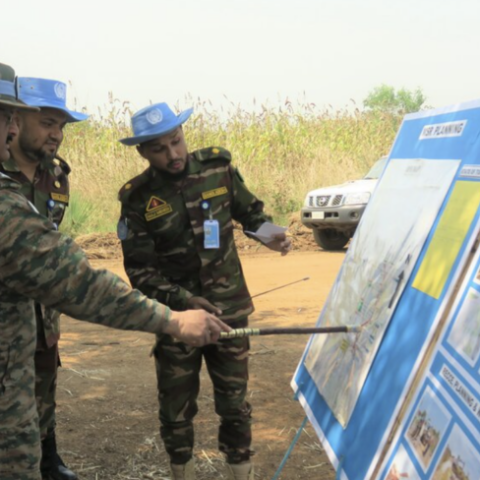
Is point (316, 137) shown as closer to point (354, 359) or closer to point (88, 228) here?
point (88, 228)

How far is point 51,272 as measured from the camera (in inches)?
91.7

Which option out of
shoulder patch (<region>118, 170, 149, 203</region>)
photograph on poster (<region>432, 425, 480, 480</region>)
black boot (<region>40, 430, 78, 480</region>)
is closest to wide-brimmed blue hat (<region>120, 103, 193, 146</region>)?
shoulder patch (<region>118, 170, 149, 203</region>)

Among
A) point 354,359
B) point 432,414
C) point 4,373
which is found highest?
point 432,414

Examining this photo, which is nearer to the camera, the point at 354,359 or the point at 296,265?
the point at 354,359

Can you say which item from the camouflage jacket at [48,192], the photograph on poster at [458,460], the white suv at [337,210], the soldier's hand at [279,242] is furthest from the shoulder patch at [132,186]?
the white suv at [337,210]

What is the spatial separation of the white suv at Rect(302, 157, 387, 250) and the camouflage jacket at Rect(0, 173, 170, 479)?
9.81 metres

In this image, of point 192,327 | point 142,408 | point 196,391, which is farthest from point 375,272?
point 142,408

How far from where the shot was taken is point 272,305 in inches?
340

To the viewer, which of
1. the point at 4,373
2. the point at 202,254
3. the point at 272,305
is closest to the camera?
the point at 4,373

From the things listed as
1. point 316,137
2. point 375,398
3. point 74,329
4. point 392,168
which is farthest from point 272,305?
point 316,137

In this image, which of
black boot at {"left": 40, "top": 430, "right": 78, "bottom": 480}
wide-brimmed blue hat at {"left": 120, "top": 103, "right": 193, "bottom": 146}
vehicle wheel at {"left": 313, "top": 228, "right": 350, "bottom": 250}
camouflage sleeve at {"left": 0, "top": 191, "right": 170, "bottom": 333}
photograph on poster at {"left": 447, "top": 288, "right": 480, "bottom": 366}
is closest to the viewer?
photograph on poster at {"left": 447, "top": 288, "right": 480, "bottom": 366}

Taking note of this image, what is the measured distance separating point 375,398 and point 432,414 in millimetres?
398

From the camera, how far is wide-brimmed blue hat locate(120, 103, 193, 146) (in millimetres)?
3514

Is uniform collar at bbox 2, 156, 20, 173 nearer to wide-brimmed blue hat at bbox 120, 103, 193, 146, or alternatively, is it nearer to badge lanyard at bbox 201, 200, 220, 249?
wide-brimmed blue hat at bbox 120, 103, 193, 146
